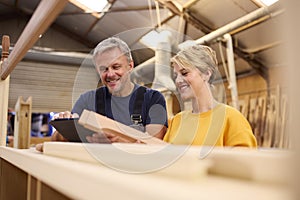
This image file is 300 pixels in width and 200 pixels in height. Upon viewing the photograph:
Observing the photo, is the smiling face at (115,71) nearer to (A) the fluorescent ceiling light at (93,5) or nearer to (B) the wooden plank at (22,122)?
(B) the wooden plank at (22,122)

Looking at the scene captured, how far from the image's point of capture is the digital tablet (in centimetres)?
90

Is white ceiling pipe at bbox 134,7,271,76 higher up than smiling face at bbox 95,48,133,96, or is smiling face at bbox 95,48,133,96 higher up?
white ceiling pipe at bbox 134,7,271,76

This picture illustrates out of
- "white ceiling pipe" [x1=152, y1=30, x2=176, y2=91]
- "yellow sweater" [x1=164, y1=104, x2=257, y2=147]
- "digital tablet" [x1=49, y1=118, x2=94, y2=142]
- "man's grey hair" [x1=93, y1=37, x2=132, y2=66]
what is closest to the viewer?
"digital tablet" [x1=49, y1=118, x2=94, y2=142]

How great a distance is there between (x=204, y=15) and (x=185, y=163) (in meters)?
4.42

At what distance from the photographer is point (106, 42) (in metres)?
1.32

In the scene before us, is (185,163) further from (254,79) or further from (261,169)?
(254,79)

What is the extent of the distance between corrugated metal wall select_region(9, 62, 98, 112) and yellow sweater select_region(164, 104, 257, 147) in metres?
6.09

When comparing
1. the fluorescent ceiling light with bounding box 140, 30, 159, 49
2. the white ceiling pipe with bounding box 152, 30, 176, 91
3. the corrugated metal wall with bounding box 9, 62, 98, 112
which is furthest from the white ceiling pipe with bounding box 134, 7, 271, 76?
the corrugated metal wall with bounding box 9, 62, 98, 112

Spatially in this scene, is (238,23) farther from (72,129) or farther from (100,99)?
(72,129)

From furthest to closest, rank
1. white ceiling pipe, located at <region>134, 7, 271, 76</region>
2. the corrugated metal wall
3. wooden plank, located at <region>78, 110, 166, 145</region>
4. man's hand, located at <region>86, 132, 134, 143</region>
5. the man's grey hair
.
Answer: the corrugated metal wall → white ceiling pipe, located at <region>134, 7, 271, 76</region> → the man's grey hair → man's hand, located at <region>86, 132, 134, 143</region> → wooden plank, located at <region>78, 110, 166, 145</region>

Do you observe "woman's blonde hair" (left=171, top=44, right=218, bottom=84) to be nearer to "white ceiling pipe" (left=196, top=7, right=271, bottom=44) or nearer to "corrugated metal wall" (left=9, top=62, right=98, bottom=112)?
"white ceiling pipe" (left=196, top=7, right=271, bottom=44)

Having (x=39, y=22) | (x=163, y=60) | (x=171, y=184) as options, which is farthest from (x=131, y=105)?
(x=163, y=60)

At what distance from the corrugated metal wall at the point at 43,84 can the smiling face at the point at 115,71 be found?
596 cm

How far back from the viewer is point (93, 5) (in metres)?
5.55
